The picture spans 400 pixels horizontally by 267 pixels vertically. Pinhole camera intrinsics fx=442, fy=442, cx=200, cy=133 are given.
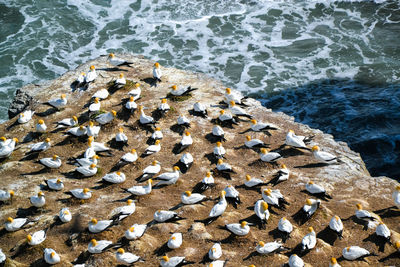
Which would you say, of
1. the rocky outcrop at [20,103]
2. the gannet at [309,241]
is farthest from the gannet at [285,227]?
the rocky outcrop at [20,103]

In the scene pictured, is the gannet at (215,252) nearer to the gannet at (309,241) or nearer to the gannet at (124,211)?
the gannet at (309,241)

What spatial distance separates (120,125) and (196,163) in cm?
306

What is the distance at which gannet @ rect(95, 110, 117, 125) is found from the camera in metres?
14.2

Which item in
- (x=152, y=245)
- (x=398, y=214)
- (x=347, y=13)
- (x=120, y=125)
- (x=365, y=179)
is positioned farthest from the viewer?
(x=347, y=13)

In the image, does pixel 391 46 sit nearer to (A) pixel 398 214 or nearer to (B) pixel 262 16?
(B) pixel 262 16

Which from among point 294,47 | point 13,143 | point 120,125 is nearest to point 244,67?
point 294,47

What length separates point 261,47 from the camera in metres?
25.5

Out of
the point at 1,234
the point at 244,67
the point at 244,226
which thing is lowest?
the point at 244,67

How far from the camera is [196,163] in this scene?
13.1m

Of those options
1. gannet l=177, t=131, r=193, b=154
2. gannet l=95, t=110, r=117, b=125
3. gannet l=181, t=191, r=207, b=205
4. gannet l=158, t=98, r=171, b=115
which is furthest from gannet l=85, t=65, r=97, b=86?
gannet l=181, t=191, r=207, b=205

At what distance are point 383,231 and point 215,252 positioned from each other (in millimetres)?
4040

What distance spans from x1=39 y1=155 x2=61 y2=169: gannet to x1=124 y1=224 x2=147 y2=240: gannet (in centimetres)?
375

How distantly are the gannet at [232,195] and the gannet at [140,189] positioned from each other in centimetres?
202

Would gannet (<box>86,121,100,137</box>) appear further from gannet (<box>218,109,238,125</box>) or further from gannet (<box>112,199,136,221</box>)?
gannet (<box>218,109,238,125</box>)
